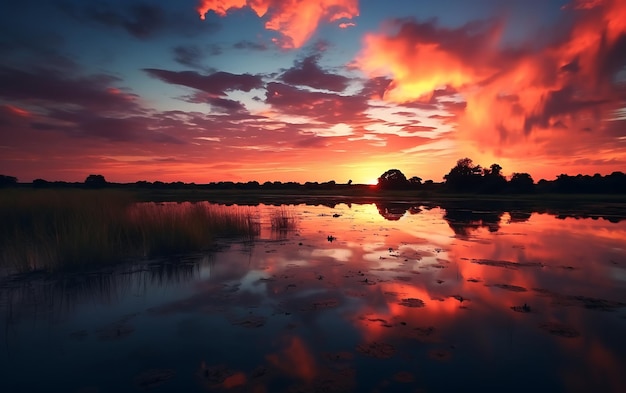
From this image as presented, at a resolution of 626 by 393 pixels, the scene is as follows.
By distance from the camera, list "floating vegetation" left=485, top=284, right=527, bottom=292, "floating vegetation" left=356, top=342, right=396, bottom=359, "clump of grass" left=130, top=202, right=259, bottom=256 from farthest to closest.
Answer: "clump of grass" left=130, top=202, right=259, bottom=256 < "floating vegetation" left=485, top=284, right=527, bottom=292 < "floating vegetation" left=356, top=342, right=396, bottom=359

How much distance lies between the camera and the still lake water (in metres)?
5.79

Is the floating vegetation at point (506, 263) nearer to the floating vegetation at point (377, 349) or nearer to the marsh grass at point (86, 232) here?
the floating vegetation at point (377, 349)

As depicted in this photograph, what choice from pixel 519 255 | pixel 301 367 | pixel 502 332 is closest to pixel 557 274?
pixel 519 255

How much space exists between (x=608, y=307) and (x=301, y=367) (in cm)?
896

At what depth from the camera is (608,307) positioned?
9.13 meters

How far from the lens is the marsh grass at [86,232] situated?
513 inches

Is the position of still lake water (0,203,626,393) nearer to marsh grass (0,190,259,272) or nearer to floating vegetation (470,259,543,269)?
floating vegetation (470,259,543,269)

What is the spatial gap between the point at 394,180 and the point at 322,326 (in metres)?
114

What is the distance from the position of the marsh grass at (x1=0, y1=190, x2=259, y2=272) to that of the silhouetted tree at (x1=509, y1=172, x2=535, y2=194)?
76179mm

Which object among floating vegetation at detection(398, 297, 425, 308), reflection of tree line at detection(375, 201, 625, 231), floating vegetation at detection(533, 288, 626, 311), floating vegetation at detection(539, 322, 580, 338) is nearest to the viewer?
floating vegetation at detection(539, 322, 580, 338)

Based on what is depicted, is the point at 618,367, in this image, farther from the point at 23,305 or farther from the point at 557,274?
the point at 23,305

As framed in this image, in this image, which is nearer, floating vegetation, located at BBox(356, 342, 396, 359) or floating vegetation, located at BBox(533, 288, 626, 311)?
floating vegetation, located at BBox(356, 342, 396, 359)

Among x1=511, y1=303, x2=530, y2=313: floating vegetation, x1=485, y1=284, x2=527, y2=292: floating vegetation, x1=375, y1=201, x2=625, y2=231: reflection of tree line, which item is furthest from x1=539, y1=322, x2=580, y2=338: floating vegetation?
x1=375, y1=201, x2=625, y2=231: reflection of tree line

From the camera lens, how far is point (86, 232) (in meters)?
13.8
